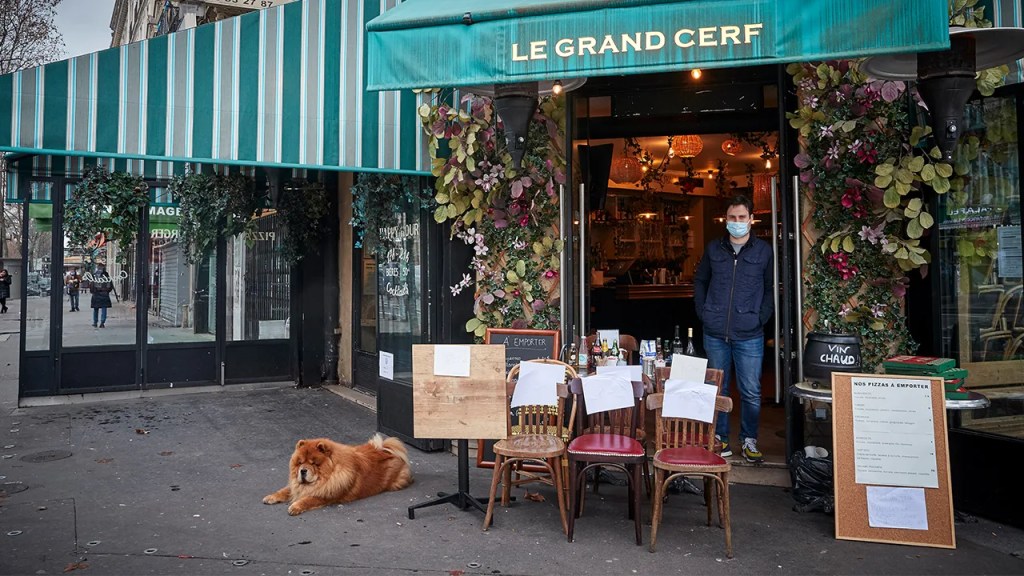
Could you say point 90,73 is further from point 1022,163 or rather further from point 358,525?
point 1022,163

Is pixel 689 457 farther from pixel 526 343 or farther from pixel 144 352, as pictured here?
pixel 144 352

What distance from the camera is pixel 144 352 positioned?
9125mm

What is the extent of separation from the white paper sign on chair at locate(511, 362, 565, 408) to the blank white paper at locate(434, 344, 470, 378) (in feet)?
1.29

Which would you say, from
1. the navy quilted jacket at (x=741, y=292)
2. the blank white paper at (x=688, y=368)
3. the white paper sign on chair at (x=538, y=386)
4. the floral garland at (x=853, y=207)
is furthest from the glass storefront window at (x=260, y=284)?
the floral garland at (x=853, y=207)

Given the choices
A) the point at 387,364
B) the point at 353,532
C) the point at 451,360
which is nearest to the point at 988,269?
the point at 451,360

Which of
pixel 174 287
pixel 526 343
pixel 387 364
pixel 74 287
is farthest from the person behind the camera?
pixel 174 287

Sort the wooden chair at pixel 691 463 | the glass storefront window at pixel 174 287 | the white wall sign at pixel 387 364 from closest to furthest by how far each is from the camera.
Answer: the wooden chair at pixel 691 463, the white wall sign at pixel 387 364, the glass storefront window at pixel 174 287

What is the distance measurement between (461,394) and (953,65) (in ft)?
11.1

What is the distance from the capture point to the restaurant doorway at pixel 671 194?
5.86m

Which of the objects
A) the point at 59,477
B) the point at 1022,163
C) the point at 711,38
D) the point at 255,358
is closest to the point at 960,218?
the point at 1022,163

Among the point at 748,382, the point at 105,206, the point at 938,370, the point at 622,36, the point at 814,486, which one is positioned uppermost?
the point at 622,36

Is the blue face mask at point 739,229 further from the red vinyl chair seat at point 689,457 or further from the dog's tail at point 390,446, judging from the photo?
the dog's tail at point 390,446

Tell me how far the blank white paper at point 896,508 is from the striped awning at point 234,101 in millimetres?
4021

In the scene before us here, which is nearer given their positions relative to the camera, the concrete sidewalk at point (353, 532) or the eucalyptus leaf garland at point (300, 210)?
the concrete sidewalk at point (353, 532)
